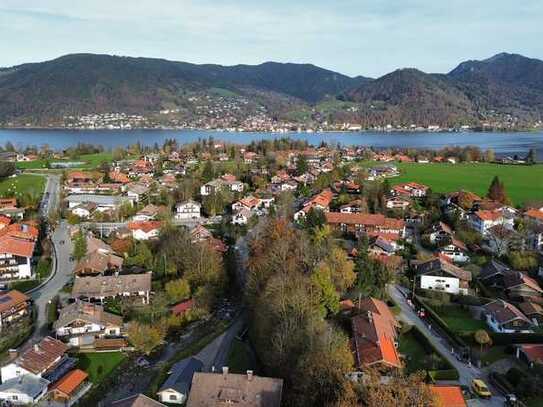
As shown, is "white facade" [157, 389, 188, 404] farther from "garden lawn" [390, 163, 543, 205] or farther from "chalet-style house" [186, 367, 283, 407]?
"garden lawn" [390, 163, 543, 205]

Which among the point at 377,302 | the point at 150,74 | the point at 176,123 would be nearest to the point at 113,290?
the point at 377,302

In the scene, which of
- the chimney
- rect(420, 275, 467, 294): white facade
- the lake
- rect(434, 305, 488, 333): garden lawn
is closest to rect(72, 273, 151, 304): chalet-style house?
the chimney

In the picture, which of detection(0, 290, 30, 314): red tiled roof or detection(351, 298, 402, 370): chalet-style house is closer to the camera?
detection(351, 298, 402, 370): chalet-style house

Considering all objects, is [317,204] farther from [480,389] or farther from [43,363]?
[43,363]

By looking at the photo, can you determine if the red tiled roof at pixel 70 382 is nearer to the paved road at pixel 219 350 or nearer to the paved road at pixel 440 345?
the paved road at pixel 219 350

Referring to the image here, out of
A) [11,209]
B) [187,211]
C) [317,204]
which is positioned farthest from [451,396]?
[11,209]

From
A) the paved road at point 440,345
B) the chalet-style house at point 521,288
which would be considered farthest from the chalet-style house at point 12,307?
the chalet-style house at point 521,288
